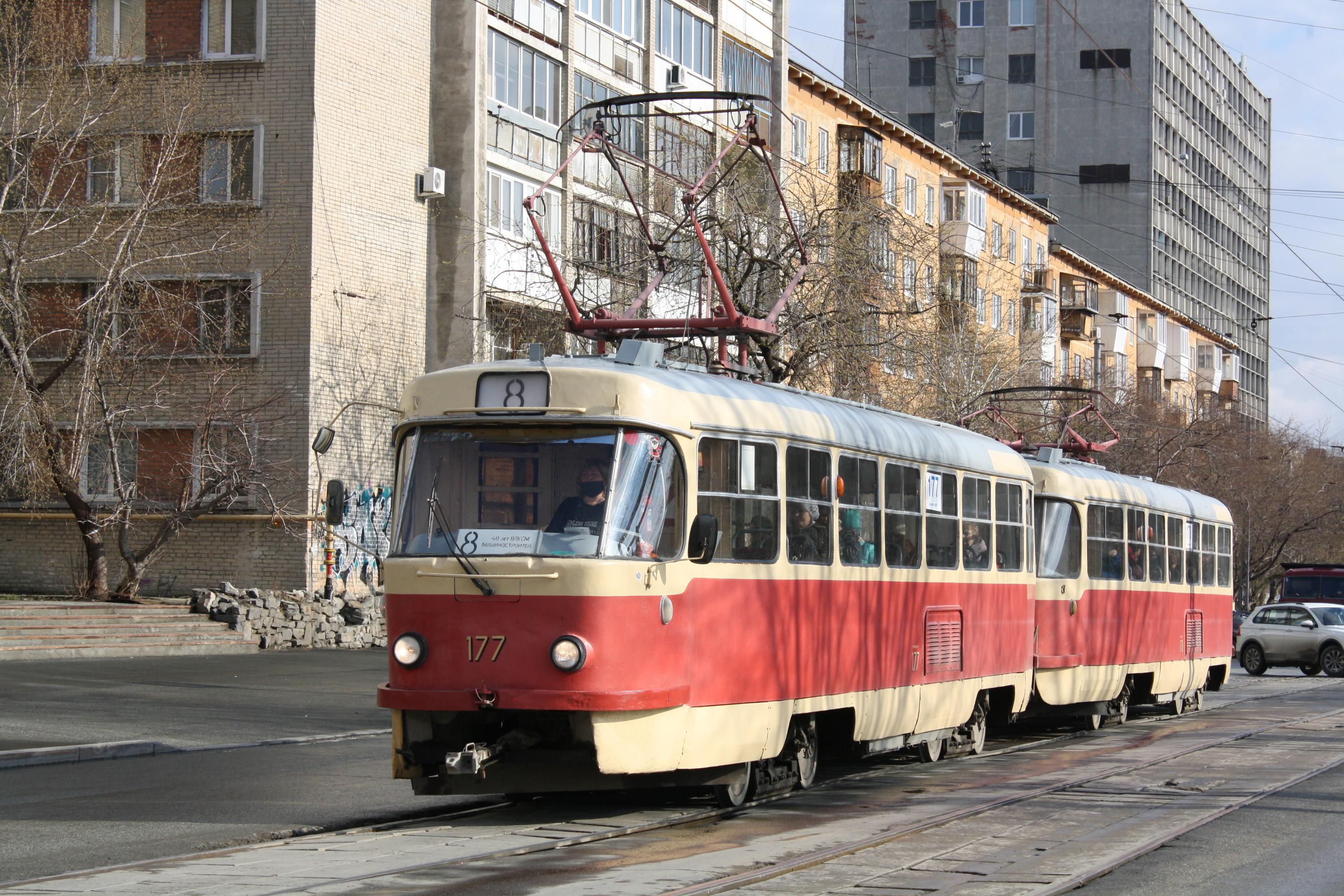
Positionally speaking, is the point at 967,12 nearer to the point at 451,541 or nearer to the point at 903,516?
the point at 903,516

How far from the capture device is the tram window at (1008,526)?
640 inches

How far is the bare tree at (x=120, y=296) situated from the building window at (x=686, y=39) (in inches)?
479

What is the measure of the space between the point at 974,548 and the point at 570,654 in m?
6.50

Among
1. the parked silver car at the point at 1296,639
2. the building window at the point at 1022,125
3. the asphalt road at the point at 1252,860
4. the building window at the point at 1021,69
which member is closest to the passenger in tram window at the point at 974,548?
the asphalt road at the point at 1252,860

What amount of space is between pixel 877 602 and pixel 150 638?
595 inches

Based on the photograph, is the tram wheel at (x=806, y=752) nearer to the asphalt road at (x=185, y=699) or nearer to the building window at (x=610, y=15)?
the asphalt road at (x=185, y=699)

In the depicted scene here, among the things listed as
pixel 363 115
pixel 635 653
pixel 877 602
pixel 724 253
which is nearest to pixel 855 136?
pixel 363 115

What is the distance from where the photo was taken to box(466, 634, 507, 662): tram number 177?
1007cm

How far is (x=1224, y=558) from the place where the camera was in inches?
1008

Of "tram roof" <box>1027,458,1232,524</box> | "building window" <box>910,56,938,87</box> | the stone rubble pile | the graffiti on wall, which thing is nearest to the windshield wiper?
"tram roof" <box>1027,458,1232,524</box>

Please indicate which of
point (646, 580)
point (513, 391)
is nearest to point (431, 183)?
point (513, 391)

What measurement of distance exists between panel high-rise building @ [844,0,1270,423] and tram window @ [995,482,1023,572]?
6086cm

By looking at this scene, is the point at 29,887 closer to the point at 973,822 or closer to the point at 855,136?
the point at 973,822

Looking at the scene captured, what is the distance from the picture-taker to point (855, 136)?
159 feet
